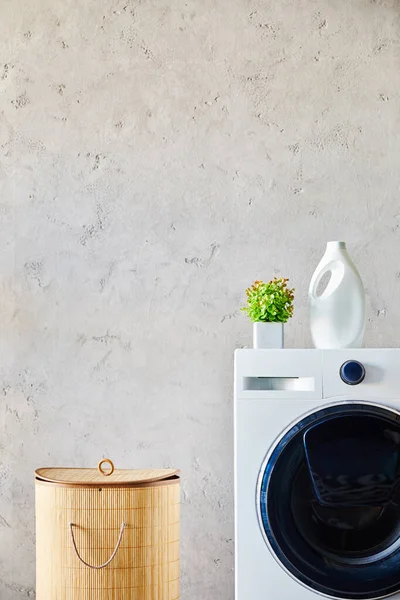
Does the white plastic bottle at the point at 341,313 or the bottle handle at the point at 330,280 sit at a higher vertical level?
the bottle handle at the point at 330,280

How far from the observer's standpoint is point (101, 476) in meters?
2.07

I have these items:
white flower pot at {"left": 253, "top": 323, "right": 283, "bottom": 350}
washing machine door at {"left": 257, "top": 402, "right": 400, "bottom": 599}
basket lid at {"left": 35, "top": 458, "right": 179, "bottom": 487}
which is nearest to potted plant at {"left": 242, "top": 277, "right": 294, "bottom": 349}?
white flower pot at {"left": 253, "top": 323, "right": 283, "bottom": 350}

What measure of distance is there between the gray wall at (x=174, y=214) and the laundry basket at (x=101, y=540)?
0.44m

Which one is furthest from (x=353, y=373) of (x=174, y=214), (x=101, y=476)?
(x=174, y=214)

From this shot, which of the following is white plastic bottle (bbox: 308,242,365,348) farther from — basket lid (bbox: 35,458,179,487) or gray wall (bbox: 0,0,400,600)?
basket lid (bbox: 35,458,179,487)

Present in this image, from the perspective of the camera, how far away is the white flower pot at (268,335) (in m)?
2.04

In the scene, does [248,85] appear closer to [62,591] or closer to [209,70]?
[209,70]

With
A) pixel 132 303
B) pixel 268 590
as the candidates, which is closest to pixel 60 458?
pixel 132 303

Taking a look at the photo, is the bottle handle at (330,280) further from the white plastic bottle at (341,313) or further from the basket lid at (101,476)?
the basket lid at (101,476)

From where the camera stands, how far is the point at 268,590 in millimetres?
1878

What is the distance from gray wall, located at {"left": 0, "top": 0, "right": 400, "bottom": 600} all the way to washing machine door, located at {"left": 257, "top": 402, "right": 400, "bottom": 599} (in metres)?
0.51

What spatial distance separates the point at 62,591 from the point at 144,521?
10.3 inches

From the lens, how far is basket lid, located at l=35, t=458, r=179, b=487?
1.91 m

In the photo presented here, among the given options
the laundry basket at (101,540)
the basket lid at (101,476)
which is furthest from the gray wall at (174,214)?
the laundry basket at (101,540)
